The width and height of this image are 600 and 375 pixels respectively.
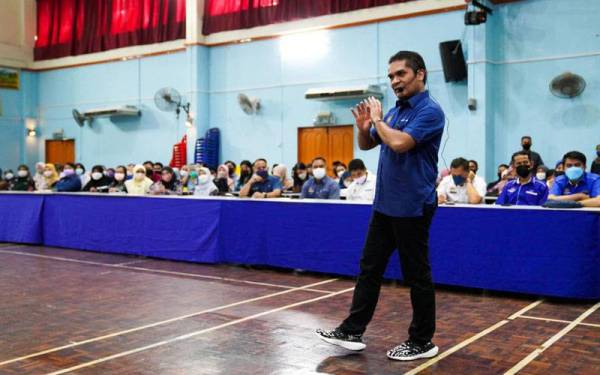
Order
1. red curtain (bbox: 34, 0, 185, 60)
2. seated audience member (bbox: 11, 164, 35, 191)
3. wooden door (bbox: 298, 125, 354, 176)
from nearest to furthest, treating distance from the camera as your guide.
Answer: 1. seated audience member (bbox: 11, 164, 35, 191)
2. wooden door (bbox: 298, 125, 354, 176)
3. red curtain (bbox: 34, 0, 185, 60)

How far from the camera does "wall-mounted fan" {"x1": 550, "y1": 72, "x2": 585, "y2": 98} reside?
1184cm

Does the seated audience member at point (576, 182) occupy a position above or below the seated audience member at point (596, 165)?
Answer: below

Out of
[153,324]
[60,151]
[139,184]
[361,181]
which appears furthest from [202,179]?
[60,151]

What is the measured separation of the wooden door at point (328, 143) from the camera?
14930 mm

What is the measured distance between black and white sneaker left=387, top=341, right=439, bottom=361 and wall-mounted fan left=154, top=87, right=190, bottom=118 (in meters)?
13.6

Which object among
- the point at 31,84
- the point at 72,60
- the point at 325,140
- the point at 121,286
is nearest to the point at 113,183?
the point at 325,140

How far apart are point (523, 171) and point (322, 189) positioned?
8.42 ft

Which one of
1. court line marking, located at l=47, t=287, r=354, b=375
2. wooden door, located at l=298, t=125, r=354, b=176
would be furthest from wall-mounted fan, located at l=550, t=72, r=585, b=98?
court line marking, located at l=47, t=287, r=354, b=375

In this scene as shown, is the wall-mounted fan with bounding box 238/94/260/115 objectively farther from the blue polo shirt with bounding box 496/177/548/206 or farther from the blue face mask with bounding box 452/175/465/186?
the blue polo shirt with bounding box 496/177/548/206

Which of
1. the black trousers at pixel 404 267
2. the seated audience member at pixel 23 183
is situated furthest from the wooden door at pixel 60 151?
the black trousers at pixel 404 267

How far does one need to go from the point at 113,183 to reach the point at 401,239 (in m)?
9.90

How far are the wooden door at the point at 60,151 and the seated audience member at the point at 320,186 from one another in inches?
545

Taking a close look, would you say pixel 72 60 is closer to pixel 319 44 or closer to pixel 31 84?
pixel 31 84

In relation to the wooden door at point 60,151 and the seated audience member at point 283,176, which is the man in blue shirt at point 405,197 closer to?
the seated audience member at point 283,176
